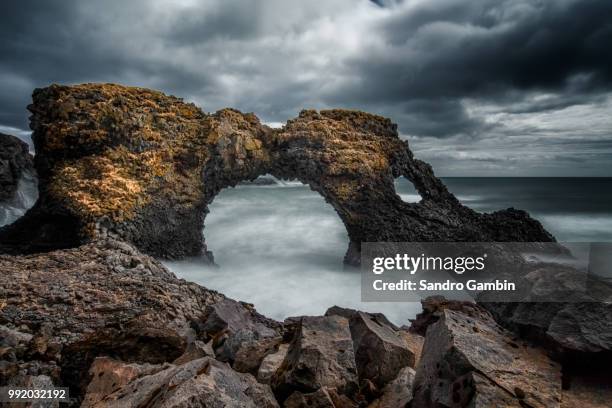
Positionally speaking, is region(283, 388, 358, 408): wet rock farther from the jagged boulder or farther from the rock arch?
the rock arch

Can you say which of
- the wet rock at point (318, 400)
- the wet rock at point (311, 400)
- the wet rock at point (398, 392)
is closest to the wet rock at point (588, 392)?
the wet rock at point (398, 392)

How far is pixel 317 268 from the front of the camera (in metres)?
16.8

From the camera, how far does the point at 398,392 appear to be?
3.43m

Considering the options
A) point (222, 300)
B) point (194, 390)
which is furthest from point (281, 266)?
point (194, 390)

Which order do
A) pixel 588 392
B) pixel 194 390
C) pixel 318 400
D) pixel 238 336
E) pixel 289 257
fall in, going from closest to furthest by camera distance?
pixel 194 390 → pixel 588 392 → pixel 318 400 → pixel 238 336 → pixel 289 257

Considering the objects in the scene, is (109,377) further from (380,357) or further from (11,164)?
(11,164)

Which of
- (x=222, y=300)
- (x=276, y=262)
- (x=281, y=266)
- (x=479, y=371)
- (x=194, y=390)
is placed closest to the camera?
(x=194, y=390)

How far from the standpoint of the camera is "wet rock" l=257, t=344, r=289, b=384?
392 centimetres

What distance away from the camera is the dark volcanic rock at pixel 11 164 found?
64.7ft

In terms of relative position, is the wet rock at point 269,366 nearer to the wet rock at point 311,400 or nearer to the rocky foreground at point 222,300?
the rocky foreground at point 222,300

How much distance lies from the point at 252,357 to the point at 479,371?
2809 mm

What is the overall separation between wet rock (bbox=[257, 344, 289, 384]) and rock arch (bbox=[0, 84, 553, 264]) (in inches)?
360

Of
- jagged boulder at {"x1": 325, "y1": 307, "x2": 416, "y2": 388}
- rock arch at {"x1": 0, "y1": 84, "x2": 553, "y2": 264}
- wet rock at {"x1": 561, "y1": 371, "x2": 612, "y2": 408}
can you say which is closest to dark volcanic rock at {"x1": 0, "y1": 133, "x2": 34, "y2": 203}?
rock arch at {"x1": 0, "y1": 84, "x2": 553, "y2": 264}

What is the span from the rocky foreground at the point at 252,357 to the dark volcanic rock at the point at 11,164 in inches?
673
